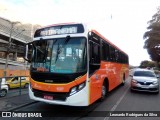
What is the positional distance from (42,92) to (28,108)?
1553mm

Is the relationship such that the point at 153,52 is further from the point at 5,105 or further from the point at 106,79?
the point at 5,105

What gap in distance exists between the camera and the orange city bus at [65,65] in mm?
6535

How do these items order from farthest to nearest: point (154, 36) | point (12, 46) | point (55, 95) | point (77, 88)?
point (12, 46) → point (154, 36) → point (55, 95) → point (77, 88)

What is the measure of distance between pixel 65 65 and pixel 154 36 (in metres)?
49.2

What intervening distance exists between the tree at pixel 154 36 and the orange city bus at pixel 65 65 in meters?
47.6

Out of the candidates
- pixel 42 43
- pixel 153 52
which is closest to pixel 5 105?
pixel 42 43

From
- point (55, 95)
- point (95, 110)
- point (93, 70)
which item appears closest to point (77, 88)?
point (55, 95)

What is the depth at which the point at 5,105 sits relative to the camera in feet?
27.1

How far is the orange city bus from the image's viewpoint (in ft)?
21.4

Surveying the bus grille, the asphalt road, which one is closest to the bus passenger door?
Result: the asphalt road

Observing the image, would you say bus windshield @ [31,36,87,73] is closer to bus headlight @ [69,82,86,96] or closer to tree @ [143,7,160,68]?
bus headlight @ [69,82,86,96]

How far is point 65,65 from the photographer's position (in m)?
6.64

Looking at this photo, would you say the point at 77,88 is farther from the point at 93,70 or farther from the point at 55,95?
the point at 93,70

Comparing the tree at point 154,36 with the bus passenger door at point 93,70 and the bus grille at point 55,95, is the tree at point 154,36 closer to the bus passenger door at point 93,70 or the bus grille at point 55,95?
the bus passenger door at point 93,70
